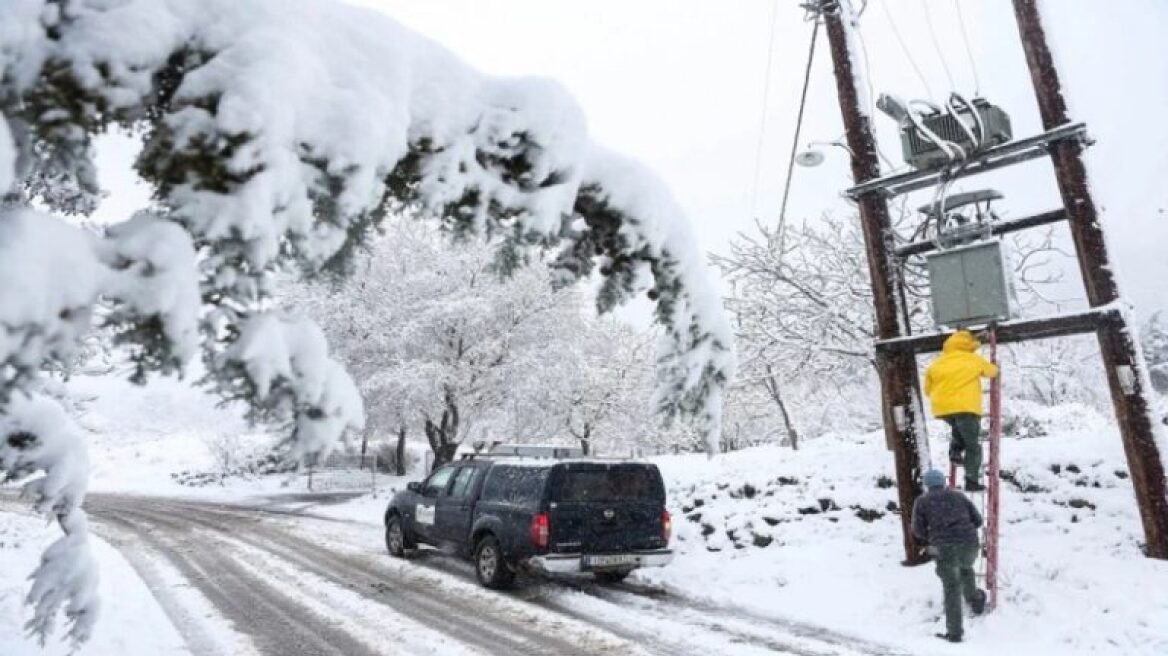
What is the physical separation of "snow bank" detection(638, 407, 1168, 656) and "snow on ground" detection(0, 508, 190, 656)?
6145 mm

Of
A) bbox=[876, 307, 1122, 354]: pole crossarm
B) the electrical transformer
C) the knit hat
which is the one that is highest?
the electrical transformer

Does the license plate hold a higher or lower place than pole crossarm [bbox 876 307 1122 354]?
lower

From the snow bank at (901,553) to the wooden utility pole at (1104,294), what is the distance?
73 centimetres

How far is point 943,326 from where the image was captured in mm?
8125

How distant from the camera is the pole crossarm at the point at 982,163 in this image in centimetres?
835

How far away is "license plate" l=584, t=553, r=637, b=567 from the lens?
9.05 metres

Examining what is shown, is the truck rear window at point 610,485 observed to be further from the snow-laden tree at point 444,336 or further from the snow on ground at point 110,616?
the snow-laden tree at point 444,336

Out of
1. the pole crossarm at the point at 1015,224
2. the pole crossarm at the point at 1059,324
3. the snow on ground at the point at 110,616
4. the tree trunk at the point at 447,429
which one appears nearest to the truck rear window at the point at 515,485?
the snow on ground at the point at 110,616

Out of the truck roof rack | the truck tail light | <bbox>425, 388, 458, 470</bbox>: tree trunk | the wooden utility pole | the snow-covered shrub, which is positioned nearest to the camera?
the snow-covered shrub

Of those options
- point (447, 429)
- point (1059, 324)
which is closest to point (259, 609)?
point (1059, 324)

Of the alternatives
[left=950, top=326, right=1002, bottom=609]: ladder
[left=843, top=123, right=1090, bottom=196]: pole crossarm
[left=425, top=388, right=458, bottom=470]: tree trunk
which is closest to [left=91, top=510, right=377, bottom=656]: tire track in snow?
[left=950, top=326, right=1002, bottom=609]: ladder

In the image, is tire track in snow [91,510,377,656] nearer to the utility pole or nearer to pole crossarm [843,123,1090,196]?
the utility pole

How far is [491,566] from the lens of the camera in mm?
9609

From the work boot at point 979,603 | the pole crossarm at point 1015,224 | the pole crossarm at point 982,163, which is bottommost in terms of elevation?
the work boot at point 979,603
